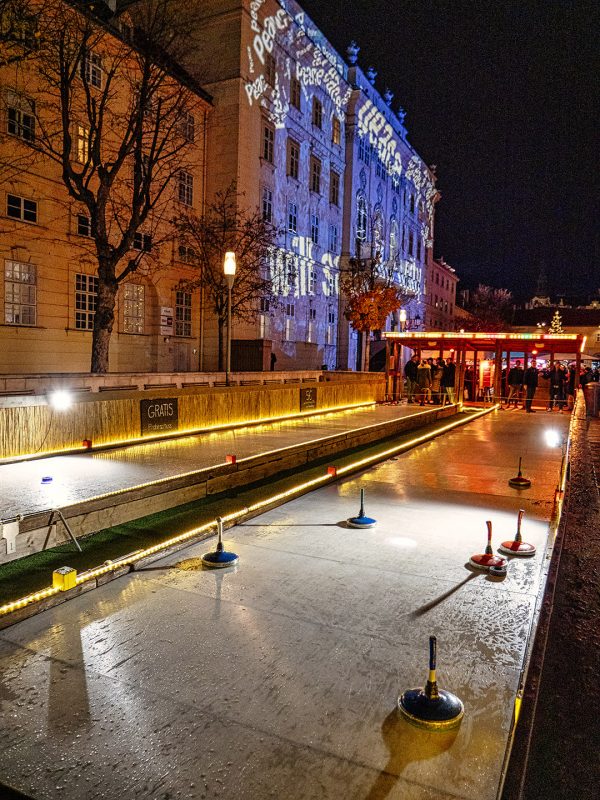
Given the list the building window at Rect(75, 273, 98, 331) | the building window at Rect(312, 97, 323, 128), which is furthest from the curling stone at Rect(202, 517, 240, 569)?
the building window at Rect(312, 97, 323, 128)

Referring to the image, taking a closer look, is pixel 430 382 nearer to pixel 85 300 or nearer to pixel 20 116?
pixel 85 300

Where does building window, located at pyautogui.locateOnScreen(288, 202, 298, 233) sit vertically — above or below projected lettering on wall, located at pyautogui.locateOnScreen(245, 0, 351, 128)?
below

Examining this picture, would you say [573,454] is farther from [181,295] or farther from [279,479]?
[181,295]

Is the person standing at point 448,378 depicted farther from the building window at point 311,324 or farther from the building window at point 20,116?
the building window at point 20,116

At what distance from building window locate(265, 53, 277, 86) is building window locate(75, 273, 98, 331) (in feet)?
54.6

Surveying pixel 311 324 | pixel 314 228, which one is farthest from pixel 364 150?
pixel 311 324

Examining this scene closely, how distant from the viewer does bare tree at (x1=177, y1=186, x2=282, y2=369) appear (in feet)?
86.6

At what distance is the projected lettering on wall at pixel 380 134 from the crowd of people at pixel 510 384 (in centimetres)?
2496

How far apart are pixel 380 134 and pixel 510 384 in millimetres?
29495

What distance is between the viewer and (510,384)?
25953 mm

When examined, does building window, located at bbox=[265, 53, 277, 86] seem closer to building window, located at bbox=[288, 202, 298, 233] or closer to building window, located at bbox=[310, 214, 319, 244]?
building window, located at bbox=[288, 202, 298, 233]

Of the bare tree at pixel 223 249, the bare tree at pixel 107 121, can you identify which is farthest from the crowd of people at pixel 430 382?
the bare tree at pixel 107 121

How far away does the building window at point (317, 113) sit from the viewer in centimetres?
3734

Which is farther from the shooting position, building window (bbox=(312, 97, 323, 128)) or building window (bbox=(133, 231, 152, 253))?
building window (bbox=(312, 97, 323, 128))
